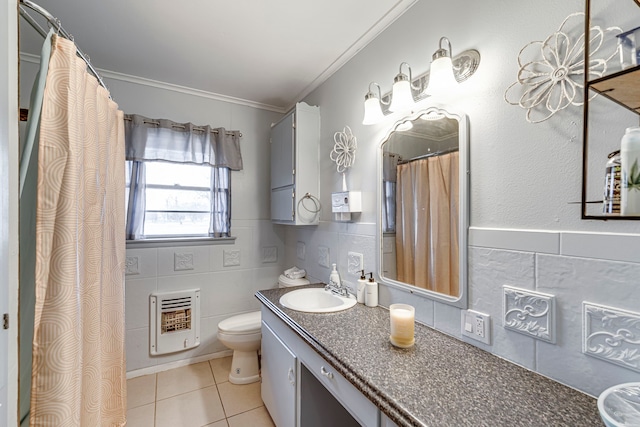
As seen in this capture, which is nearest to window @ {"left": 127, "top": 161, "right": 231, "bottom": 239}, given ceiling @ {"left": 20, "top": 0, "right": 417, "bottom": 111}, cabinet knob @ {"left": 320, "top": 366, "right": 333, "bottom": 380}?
ceiling @ {"left": 20, "top": 0, "right": 417, "bottom": 111}

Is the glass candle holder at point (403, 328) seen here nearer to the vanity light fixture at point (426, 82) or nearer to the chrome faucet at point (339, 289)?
the chrome faucet at point (339, 289)

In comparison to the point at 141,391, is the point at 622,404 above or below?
above

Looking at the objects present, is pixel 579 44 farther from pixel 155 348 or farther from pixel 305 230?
pixel 155 348

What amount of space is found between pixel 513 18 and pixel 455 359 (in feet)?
4.18

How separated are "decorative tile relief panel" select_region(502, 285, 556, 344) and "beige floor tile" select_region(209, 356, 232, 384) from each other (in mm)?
2130

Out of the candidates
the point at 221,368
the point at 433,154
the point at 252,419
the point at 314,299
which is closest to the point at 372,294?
the point at 314,299

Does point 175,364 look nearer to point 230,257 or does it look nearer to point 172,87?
point 230,257

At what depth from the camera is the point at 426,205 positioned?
1364mm

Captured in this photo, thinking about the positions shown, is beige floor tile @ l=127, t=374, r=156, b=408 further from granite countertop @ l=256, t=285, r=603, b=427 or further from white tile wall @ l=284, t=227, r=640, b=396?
white tile wall @ l=284, t=227, r=640, b=396

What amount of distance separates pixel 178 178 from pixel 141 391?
167cm

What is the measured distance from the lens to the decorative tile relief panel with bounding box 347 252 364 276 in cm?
177

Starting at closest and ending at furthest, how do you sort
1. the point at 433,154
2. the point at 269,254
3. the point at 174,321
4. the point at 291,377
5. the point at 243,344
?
the point at 433,154 < the point at 291,377 < the point at 243,344 < the point at 174,321 < the point at 269,254

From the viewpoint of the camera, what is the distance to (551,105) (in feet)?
3.05

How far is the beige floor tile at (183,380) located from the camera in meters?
2.09
